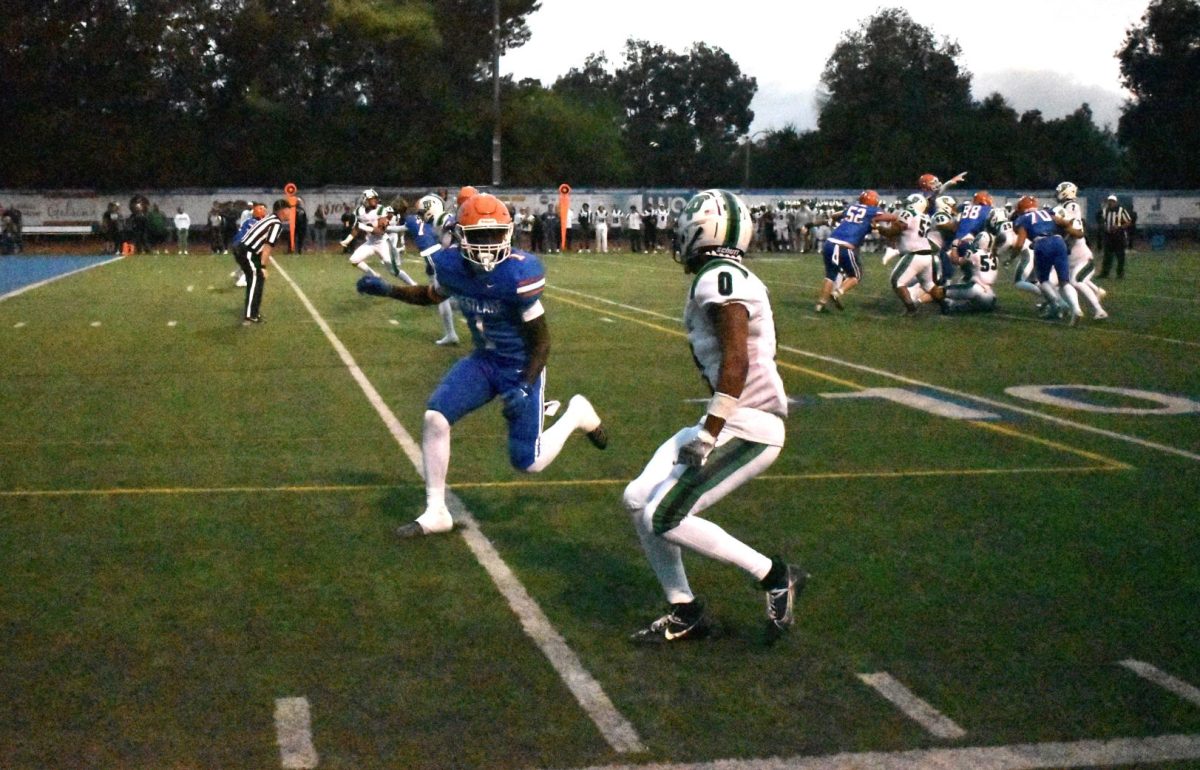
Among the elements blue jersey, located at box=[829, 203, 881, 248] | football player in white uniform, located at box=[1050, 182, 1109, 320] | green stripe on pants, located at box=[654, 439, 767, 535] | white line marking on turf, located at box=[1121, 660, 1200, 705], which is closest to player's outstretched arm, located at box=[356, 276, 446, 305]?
green stripe on pants, located at box=[654, 439, 767, 535]

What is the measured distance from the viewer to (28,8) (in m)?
55.0

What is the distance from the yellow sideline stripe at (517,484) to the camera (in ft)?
27.5

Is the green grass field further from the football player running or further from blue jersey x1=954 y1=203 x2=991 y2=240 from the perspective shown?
the football player running

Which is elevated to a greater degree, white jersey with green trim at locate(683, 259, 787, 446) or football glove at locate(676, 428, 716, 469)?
white jersey with green trim at locate(683, 259, 787, 446)

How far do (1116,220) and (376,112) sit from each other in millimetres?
37489

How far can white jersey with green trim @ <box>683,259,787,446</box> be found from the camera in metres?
5.28

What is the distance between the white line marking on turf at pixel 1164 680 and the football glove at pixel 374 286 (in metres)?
4.12

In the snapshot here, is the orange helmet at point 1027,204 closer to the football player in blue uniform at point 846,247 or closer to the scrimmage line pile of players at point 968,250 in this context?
the scrimmage line pile of players at point 968,250

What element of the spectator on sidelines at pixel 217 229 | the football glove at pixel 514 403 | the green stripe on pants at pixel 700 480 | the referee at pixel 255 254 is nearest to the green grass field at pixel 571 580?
the green stripe on pants at pixel 700 480

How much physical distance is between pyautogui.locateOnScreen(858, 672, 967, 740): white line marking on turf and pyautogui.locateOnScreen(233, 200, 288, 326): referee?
15.5m

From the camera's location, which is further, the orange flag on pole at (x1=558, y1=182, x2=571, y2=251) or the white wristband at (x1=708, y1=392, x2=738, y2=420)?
the orange flag on pole at (x1=558, y1=182, x2=571, y2=251)

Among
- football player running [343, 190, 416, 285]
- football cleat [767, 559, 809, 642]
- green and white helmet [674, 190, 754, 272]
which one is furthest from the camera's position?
football player running [343, 190, 416, 285]

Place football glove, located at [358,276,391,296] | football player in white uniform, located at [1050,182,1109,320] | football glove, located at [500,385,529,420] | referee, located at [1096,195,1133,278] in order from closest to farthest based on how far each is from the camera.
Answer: football glove, located at [500,385,529,420] < football glove, located at [358,276,391,296] < football player in white uniform, located at [1050,182,1109,320] < referee, located at [1096,195,1133,278]

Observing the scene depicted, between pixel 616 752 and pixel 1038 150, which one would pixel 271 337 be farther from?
pixel 1038 150
